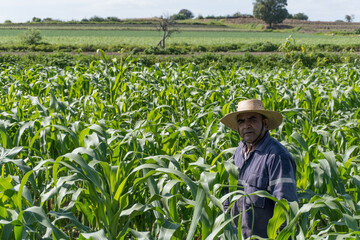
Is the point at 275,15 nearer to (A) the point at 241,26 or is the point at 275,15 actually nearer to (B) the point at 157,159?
(A) the point at 241,26

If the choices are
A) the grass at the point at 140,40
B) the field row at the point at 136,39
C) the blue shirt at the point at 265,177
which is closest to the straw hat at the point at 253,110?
the blue shirt at the point at 265,177

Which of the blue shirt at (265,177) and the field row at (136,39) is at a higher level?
the blue shirt at (265,177)

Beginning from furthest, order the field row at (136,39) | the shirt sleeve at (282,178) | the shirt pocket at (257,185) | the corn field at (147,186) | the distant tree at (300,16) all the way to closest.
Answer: the distant tree at (300,16)
the field row at (136,39)
the shirt pocket at (257,185)
the shirt sleeve at (282,178)
the corn field at (147,186)

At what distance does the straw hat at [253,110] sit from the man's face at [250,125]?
5 cm

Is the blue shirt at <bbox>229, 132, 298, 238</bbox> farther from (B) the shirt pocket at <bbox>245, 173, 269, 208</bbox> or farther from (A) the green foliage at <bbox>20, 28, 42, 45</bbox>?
(A) the green foliage at <bbox>20, 28, 42, 45</bbox>

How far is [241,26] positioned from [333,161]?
→ 89245 mm

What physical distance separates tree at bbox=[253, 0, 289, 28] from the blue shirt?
87.8 metres

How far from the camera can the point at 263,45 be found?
32688mm

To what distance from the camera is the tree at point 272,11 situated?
86875 millimetres

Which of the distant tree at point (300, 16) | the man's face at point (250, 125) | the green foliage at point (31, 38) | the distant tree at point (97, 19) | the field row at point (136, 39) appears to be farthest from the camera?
the distant tree at point (300, 16)

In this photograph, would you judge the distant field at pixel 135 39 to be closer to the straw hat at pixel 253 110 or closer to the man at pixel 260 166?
the straw hat at pixel 253 110

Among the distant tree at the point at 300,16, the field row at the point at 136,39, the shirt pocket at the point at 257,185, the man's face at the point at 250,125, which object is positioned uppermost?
the distant tree at the point at 300,16

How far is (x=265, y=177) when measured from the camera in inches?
111

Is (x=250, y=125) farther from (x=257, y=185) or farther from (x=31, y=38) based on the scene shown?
(x=31, y=38)
